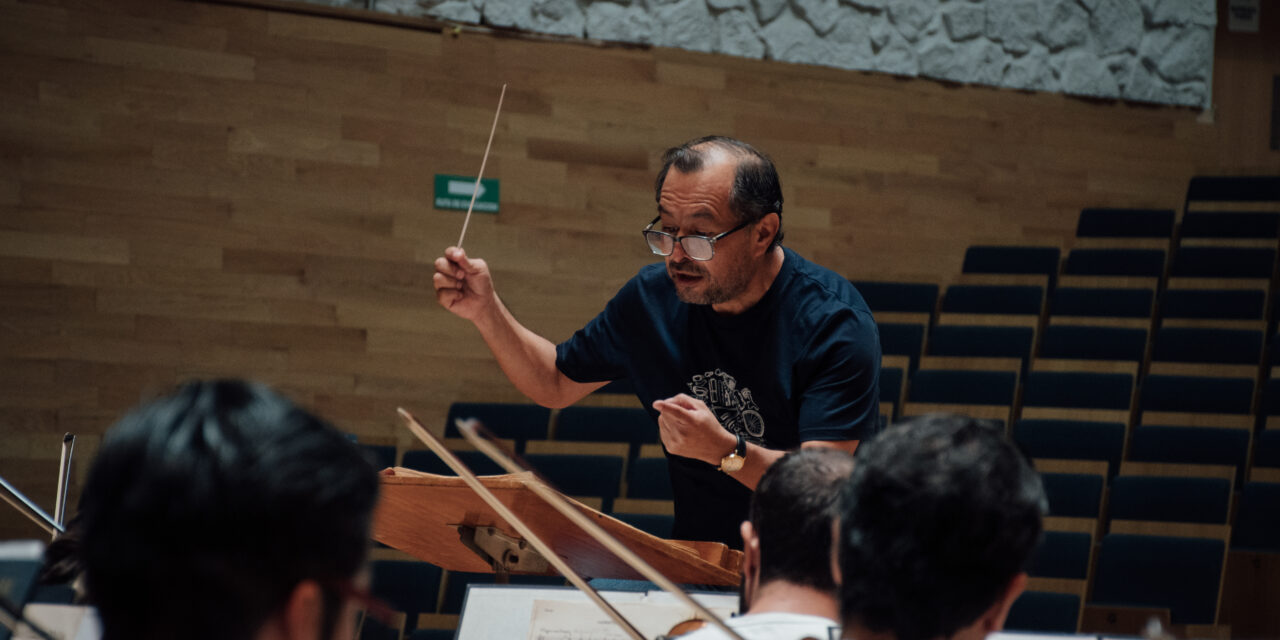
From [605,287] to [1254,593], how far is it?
203 cm

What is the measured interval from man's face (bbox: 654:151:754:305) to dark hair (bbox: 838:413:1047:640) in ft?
2.52

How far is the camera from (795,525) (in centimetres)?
78

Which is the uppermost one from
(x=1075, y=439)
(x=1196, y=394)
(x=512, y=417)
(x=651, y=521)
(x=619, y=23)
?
(x=619, y=23)

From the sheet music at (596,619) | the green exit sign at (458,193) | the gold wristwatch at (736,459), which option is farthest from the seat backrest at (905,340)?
the sheet music at (596,619)

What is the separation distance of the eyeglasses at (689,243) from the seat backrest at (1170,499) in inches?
66.0

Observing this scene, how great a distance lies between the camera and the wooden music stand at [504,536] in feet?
3.24

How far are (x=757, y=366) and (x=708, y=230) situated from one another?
0.57 feet

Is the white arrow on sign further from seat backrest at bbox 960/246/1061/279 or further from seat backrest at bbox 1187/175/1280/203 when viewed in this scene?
seat backrest at bbox 1187/175/1280/203

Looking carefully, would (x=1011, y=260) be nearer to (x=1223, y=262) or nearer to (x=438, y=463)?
(x=1223, y=262)

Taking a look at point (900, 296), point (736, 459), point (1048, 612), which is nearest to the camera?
point (736, 459)

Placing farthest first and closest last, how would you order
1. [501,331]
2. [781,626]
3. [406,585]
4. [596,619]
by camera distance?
[406,585]
[501,331]
[596,619]
[781,626]

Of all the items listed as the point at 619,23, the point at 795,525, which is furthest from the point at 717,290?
the point at 619,23

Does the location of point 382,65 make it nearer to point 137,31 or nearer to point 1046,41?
point 137,31

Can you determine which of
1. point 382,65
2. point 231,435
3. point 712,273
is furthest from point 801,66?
point 231,435
